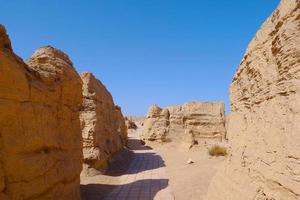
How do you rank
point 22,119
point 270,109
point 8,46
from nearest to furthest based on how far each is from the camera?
1. point 270,109
2. point 22,119
3. point 8,46

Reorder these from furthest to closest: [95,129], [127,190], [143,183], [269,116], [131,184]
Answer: [95,129] → [143,183] → [131,184] → [127,190] → [269,116]

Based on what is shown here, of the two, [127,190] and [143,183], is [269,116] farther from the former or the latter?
[143,183]

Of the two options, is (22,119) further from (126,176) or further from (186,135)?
(186,135)

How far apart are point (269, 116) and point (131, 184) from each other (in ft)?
24.5

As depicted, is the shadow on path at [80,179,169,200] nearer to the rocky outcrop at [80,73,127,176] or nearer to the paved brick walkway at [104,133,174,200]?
the paved brick walkway at [104,133,174,200]

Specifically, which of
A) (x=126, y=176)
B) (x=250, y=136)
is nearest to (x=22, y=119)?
(x=250, y=136)

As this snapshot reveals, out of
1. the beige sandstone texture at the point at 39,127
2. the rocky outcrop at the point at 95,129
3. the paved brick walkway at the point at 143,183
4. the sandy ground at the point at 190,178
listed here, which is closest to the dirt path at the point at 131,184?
the paved brick walkway at the point at 143,183

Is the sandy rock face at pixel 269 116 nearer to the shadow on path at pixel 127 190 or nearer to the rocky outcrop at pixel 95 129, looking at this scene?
the shadow on path at pixel 127 190

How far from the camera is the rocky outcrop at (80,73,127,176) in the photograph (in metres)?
11.4

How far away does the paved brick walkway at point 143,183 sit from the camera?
898cm

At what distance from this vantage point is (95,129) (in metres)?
11.8

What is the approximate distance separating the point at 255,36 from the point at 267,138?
7.02ft

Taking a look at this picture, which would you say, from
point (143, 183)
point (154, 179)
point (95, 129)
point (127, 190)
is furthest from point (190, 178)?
point (95, 129)

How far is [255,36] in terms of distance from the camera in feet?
17.4
